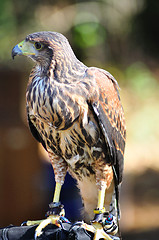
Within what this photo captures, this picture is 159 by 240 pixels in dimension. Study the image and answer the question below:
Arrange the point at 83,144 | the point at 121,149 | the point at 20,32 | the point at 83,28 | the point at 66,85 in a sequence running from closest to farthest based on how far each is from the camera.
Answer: the point at 66,85 < the point at 83,144 < the point at 121,149 < the point at 20,32 < the point at 83,28

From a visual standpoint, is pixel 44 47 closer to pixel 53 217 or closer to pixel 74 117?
pixel 74 117

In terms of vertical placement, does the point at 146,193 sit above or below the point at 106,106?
above

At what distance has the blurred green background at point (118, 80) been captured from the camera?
577 cm

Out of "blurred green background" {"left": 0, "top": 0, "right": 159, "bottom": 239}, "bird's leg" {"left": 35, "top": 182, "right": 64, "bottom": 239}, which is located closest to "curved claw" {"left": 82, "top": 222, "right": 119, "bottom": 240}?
"bird's leg" {"left": 35, "top": 182, "right": 64, "bottom": 239}

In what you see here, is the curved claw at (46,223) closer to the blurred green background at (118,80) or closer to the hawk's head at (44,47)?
the hawk's head at (44,47)

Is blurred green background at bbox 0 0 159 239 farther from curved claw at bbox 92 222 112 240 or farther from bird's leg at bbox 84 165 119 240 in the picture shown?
curved claw at bbox 92 222 112 240

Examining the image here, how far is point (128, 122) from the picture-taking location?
37.9 ft

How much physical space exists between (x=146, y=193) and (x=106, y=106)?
256 inches

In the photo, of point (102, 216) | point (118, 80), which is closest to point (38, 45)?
point (102, 216)

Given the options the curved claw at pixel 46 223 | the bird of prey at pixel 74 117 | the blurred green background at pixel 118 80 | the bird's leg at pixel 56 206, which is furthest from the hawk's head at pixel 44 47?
the blurred green background at pixel 118 80

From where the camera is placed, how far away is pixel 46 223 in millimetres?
2486

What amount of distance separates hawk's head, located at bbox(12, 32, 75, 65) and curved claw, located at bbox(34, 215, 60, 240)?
928 millimetres

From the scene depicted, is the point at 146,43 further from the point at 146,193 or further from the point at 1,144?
the point at 1,144

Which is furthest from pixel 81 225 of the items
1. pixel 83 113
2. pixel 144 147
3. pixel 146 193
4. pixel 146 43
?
pixel 146 43
